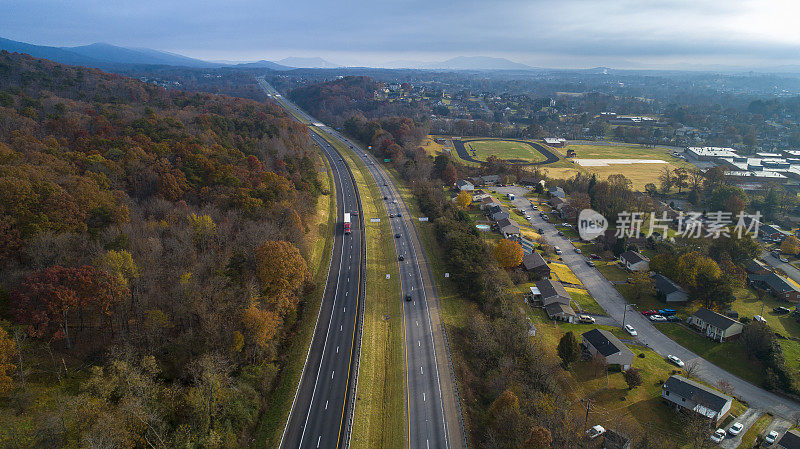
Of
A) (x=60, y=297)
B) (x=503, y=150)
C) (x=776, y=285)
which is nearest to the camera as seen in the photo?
(x=60, y=297)

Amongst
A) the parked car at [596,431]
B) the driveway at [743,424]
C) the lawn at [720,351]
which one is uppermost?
the parked car at [596,431]

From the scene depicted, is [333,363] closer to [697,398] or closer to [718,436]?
[697,398]

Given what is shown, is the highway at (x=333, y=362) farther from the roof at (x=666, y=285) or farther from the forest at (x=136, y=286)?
the roof at (x=666, y=285)

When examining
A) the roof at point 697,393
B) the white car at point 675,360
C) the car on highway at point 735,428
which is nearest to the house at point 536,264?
the white car at point 675,360

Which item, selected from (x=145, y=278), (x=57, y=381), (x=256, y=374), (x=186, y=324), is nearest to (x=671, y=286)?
(x=256, y=374)

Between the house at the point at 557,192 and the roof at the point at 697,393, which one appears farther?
the house at the point at 557,192

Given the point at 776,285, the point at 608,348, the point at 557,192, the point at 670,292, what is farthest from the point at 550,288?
the point at 557,192
